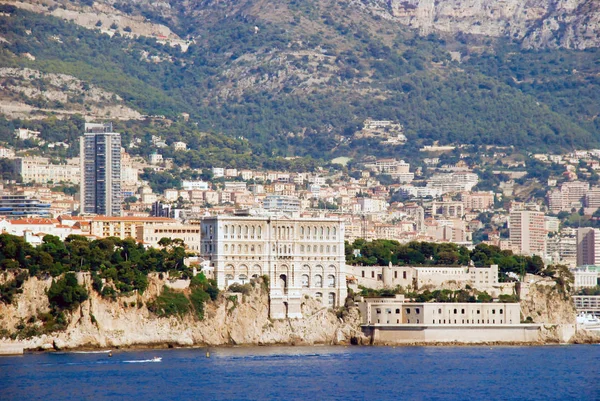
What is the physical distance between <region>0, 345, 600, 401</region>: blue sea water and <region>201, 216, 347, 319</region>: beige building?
5.37 metres

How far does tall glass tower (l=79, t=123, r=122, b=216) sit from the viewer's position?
179 metres

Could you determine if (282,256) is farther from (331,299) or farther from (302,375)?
(302,375)

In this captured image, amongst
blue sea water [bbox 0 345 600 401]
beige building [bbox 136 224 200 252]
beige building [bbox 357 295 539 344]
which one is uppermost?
beige building [bbox 136 224 200 252]

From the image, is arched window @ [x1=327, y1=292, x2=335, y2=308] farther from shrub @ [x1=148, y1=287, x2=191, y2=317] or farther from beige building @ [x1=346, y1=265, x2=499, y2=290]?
shrub @ [x1=148, y1=287, x2=191, y2=317]

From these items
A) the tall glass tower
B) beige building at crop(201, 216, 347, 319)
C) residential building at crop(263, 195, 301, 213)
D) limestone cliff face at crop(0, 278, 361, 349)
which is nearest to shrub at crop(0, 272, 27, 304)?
limestone cliff face at crop(0, 278, 361, 349)

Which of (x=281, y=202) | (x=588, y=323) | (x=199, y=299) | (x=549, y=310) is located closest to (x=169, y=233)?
(x=199, y=299)

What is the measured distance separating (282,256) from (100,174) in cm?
5840

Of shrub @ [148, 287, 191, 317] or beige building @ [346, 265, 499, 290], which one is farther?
beige building @ [346, 265, 499, 290]

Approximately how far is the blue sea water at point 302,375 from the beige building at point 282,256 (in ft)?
17.6

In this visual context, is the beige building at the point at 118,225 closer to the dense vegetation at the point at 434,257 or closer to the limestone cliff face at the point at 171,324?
the dense vegetation at the point at 434,257

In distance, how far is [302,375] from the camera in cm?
10388

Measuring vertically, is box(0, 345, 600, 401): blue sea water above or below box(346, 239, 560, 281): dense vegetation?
below

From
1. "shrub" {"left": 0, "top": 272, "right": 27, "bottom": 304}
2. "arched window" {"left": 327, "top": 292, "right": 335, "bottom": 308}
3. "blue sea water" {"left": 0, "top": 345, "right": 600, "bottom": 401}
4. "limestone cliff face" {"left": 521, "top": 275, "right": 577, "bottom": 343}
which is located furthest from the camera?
"limestone cliff face" {"left": 521, "top": 275, "right": 577, "bottom": 343}

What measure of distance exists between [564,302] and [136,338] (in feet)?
112
